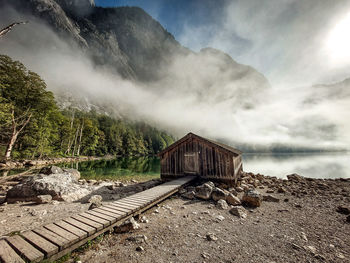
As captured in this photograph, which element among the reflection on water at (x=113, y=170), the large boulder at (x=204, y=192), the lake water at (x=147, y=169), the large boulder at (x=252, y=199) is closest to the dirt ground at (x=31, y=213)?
the large boulder at (x=204, y=192)

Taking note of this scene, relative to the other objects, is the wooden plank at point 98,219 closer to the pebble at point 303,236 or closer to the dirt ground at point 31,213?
the dirt ground at point 31,213

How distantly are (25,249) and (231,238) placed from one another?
6.28m

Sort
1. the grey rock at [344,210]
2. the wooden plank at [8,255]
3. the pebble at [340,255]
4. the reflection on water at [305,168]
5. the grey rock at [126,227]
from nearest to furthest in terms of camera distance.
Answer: the wooden plank at [8,255] < the pebble at [340,255] < the grey rock at [126,227] < the grey rock at [344,210] < the reflection on water at [305,168]

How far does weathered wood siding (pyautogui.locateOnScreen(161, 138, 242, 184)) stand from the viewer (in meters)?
12.8

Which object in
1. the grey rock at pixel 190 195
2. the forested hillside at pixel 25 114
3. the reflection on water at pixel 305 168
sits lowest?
the grey rock at pixel 190 195

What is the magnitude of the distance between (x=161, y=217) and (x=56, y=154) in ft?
164

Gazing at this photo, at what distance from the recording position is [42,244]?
3707mm

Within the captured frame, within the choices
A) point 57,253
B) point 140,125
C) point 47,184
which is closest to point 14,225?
point 47,184

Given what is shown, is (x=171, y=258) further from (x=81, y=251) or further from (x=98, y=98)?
(x=98, y=98)

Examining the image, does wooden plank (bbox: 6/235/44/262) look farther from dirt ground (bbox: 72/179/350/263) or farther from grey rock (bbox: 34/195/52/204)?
grey rock (bbox: 34/195/52/204)

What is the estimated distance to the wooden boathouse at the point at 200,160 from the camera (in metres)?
12.8

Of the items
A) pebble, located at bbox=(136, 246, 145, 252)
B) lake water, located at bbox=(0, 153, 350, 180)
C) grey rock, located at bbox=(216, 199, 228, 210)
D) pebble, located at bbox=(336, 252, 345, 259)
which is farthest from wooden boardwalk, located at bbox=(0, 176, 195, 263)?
lake water, located at bbox=(0, 153, 350, 180)

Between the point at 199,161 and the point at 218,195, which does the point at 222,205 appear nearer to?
the point at 218,195

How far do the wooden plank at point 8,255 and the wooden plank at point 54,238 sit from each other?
0.66 meters
